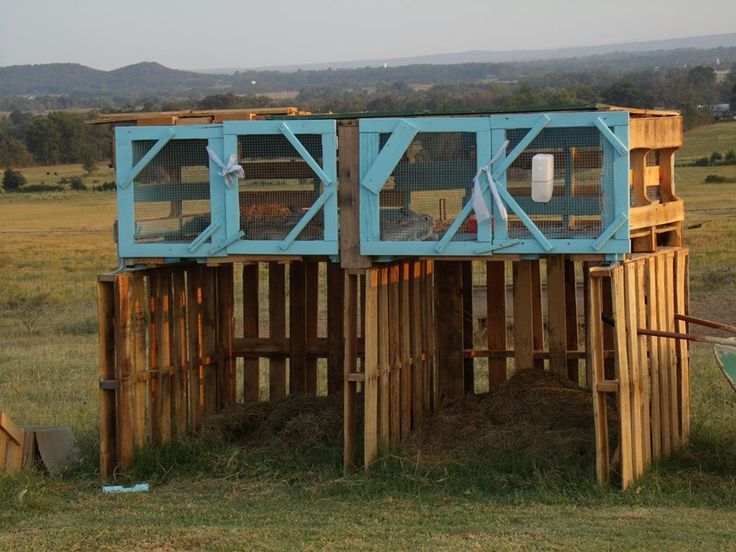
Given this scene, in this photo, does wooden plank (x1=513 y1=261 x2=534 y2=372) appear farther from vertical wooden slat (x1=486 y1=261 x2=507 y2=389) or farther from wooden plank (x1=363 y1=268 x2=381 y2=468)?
wooden plank (x1=363 y1=268 x2=381 y2=468)

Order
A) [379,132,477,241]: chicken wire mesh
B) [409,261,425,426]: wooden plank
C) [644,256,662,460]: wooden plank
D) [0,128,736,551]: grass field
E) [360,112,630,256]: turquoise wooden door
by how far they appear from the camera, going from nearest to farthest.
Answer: [0,128,736,551]: grass field < [360,112,630,256]: turquoise wooden door < [379,132,477,241]: chicken wire mesh < [644,256,662,460]: wooden plank < [409,261,425,426]: wooden plank

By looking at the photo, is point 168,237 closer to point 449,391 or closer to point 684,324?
point 449,391

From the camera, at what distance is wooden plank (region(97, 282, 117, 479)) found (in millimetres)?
10656

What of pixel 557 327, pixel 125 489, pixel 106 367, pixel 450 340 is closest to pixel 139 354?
pixel 106 367

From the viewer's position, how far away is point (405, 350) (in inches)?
442

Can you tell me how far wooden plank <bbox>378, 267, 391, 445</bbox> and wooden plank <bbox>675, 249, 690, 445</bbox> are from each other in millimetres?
2488

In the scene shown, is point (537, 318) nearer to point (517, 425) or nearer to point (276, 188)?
point (517, 425)

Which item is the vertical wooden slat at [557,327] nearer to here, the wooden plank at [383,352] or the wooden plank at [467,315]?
the wooden plank at [467,315]

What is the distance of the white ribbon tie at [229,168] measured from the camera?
10221 mm

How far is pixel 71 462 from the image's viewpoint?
1109 centimetres

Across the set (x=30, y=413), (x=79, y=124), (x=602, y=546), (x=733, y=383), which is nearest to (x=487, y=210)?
(x=733, y=383)

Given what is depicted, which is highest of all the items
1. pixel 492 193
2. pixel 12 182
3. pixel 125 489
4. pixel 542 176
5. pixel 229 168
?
pixel 12 182

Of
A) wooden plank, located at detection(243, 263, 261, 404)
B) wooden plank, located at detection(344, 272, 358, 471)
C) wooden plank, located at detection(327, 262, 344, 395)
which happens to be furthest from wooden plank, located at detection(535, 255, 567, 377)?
wooden plank, located at detection(243, 263, 261, 404)

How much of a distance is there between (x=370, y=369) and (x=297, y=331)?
2687 mm
